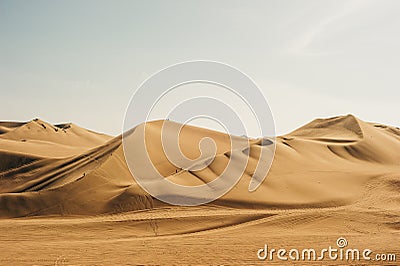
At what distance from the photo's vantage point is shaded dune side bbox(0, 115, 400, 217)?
17.8m

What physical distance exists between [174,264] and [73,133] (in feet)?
174

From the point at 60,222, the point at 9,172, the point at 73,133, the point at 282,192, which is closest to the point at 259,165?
the point at 282,192

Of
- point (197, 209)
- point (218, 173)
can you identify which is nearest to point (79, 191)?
point (197, 209)

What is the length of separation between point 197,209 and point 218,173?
12.9ft

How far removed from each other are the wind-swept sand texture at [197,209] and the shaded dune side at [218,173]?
2.4 inches

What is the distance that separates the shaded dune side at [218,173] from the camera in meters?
17.8

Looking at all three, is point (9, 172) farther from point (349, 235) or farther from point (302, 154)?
point (349, 235)

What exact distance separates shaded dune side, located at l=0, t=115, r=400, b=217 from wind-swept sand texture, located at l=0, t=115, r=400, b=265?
0.20ft

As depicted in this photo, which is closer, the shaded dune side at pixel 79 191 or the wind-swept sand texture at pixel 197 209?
the wind-swept sand texture at pixel 197 209

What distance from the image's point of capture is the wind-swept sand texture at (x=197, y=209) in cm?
1141

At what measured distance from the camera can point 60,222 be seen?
15836 millimetres

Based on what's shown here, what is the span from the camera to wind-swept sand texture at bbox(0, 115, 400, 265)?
37.4 feet

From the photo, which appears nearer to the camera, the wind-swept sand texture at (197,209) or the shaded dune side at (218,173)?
the wind-swept sand texture at (197,209)

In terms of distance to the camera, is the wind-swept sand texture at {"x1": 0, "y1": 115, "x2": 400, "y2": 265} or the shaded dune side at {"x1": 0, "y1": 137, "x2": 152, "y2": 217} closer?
the wind-swept sand texture at {"x1": 0, "y1": 115, "x2": 400, "y2": 265}
